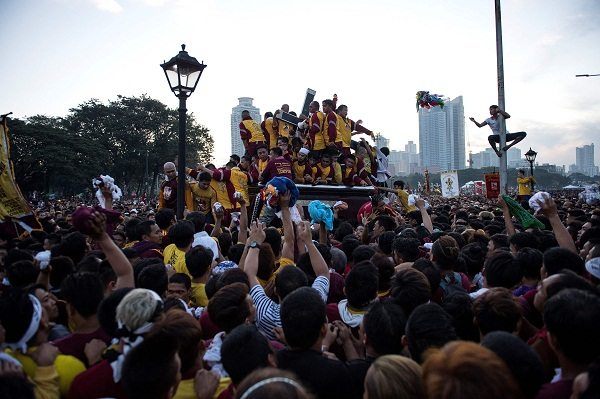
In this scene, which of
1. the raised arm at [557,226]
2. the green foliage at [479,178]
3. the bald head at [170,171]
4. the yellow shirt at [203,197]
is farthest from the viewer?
the green foliage at [479,178]

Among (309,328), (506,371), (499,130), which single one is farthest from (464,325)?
(499,130)

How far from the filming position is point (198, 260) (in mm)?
4555

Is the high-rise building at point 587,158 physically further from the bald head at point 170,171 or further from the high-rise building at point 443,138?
the bald head at point 170,171

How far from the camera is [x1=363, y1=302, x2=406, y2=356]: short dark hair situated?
279cm

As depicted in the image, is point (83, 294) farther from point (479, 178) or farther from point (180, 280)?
point (479, 178)

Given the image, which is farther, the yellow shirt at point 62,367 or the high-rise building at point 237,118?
the high-rise building at point 237,118

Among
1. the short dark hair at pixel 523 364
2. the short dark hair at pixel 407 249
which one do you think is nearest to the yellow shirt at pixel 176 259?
the short dark hair at pixel 407 249

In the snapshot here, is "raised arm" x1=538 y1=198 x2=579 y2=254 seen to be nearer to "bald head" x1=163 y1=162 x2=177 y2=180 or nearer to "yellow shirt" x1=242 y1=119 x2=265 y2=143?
"bald head" x1=163 y1=162 x2=177 y2=180

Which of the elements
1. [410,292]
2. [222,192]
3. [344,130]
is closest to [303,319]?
[410,292]

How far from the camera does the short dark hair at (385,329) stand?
2.79 meters

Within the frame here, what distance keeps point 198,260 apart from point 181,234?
2.87ft

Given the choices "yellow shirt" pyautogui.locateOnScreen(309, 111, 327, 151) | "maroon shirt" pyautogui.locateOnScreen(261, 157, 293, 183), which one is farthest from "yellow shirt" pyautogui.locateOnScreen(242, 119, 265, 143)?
"maroon shirt" pyautogui.locateOnScreen(261, 157, 293, 183)

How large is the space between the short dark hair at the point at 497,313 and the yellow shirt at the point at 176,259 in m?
3.16

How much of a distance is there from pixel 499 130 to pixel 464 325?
32.0 feet
